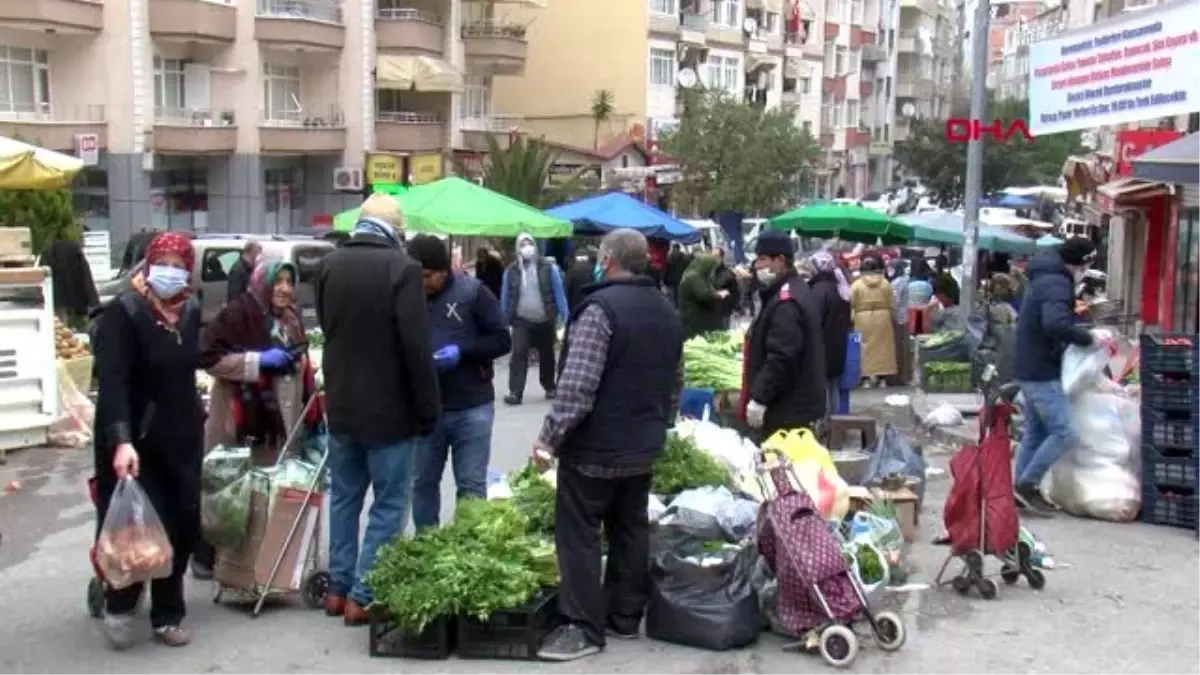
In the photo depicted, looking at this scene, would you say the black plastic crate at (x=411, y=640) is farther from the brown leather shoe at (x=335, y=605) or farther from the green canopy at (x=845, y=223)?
the green canopy at (x=845, y=223)

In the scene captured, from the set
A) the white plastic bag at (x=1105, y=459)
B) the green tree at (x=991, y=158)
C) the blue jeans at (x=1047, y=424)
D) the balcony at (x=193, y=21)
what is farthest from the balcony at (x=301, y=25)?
the white plastic bag at (x=1105, y=459)

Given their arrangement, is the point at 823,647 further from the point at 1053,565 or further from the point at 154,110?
the point at 154,110

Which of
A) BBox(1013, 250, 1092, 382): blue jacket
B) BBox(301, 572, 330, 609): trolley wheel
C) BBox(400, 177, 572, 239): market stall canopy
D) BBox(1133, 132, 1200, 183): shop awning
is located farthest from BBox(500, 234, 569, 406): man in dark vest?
BBox(301, 572, 330, 609): trolley wheel

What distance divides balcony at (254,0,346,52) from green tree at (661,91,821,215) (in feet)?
42.2

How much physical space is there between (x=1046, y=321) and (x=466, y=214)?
33.5 feet

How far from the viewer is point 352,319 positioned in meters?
6.40

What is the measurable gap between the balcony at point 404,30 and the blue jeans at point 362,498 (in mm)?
35638

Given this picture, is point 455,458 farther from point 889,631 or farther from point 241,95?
point 241,95

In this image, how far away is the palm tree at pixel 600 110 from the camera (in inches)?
1996

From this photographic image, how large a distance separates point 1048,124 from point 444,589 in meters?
5.81

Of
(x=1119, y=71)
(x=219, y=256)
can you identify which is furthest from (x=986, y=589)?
(x=219, y=256)

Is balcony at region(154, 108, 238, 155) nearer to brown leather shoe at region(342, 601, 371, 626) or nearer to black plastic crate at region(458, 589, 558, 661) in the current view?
brown leather shoe at region(342, 601, 371, 626)

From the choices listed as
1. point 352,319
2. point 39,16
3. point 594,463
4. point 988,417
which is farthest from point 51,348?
point 39,16

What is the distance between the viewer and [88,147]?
31.1 meters
